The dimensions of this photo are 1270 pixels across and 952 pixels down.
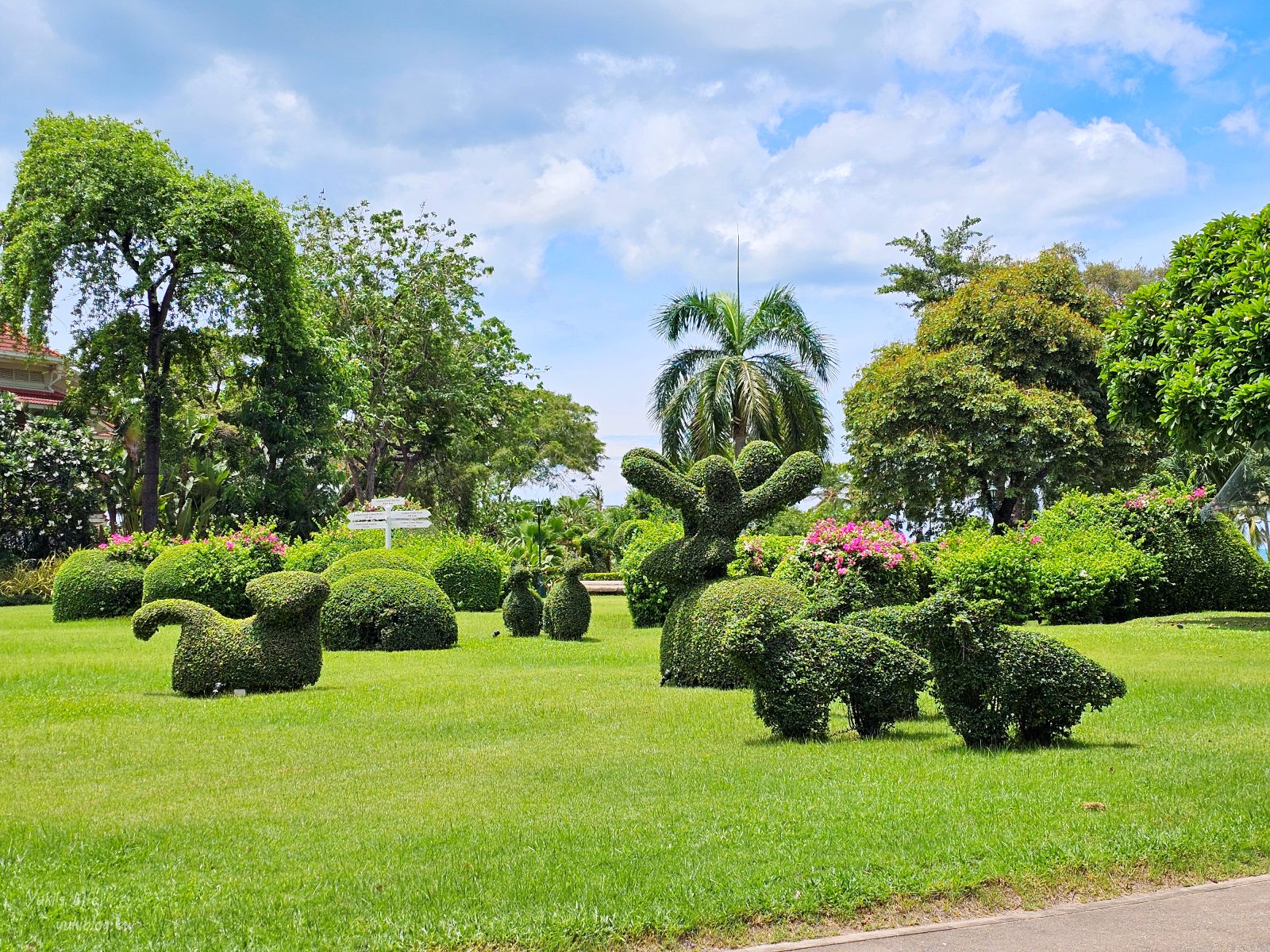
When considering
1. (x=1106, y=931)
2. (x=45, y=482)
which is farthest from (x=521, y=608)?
(x=45, y=482)

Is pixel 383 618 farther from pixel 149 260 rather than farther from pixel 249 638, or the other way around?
pixel 149 260

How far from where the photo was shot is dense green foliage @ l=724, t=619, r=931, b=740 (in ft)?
24.8

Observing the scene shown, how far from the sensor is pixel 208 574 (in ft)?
66.9

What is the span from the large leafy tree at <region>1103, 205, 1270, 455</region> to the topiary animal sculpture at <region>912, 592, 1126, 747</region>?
8.55m

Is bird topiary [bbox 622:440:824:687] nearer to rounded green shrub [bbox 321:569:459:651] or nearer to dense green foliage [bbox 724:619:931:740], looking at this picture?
dense green foliage [bbox 724:619:931:740]

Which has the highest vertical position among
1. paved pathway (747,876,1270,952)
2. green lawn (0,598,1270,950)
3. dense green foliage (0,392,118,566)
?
dense green foliage (0,392,118,566)

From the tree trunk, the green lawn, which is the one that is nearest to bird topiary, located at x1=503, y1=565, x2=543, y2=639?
the green lawn

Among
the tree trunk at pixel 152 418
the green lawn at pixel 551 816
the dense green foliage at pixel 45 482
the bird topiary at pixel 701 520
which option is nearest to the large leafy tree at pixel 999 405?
the bird topiary at pixel 701 520

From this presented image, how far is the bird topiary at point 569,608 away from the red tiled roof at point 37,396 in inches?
1054

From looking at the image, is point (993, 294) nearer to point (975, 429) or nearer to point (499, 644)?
point (975, 429)

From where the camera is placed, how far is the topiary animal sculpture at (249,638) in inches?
415

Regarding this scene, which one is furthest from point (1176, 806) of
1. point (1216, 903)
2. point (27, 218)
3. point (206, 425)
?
point (206, 425)

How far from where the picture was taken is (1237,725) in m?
8.23

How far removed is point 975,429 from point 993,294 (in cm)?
385
